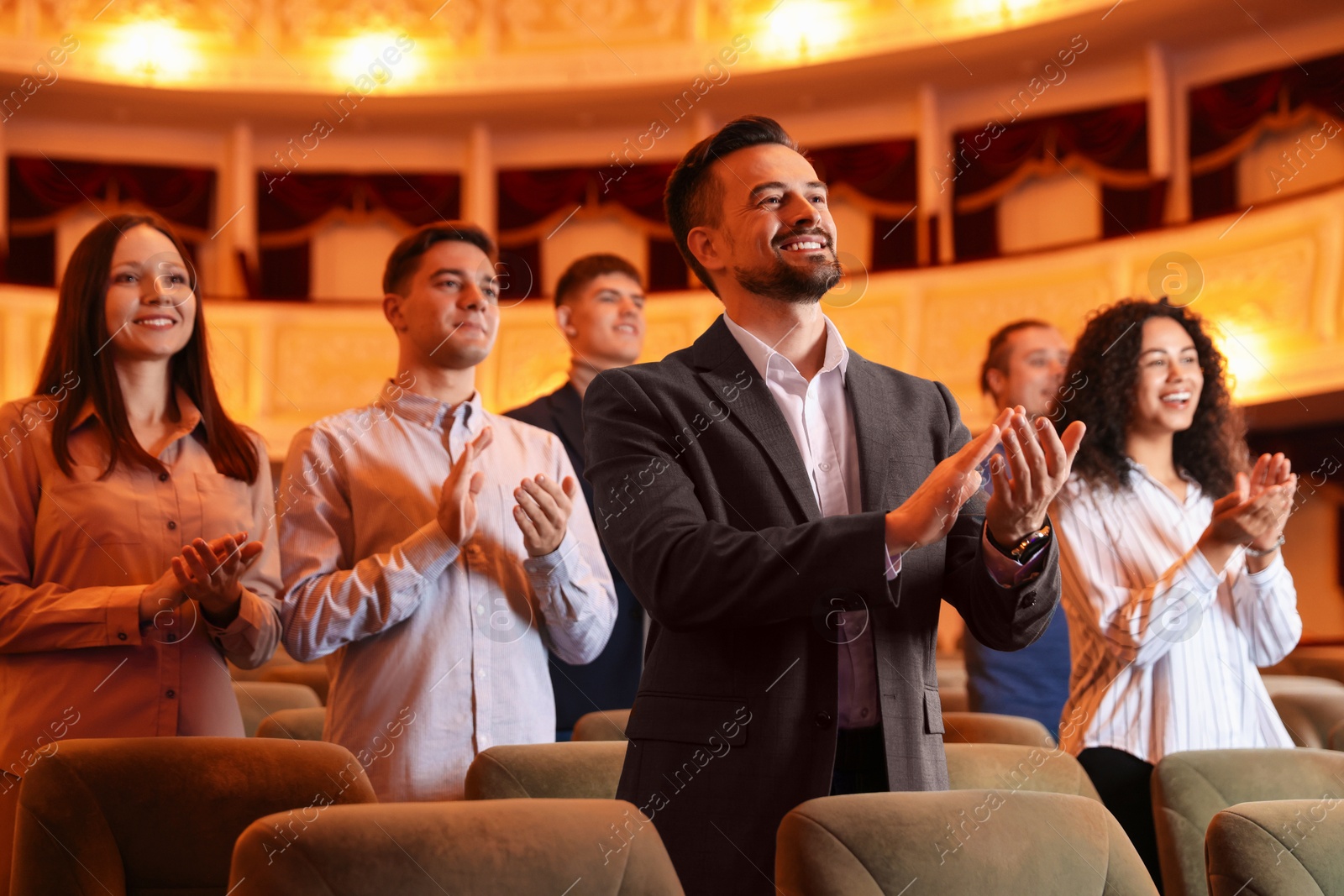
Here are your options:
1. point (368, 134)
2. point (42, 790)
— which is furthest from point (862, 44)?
point (42, 790)

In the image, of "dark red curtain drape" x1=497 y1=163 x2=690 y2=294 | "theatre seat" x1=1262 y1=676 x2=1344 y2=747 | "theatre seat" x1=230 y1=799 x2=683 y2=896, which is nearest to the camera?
"theatre seat" x1=230 y1=799 x2=683 y2=896

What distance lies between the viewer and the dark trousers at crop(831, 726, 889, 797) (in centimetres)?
159

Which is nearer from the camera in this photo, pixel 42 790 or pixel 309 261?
pixel 42 790

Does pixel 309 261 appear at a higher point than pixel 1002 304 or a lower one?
higher

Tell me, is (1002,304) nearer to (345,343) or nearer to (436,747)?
(345,343)

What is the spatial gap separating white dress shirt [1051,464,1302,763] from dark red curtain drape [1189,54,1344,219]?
21.4 feet

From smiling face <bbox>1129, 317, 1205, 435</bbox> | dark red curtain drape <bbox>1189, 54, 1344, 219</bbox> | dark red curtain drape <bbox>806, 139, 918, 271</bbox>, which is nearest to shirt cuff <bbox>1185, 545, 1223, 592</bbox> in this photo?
smiling face <bbox>1129, 317, 1205, 435</bbox>

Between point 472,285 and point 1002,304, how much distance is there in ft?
22.4

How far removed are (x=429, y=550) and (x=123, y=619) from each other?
1.70 ft

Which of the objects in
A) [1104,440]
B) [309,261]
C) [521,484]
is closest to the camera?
[521,484]

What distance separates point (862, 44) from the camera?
9594 millimetres

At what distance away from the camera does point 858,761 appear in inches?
63.1

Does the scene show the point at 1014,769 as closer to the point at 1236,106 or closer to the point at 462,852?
the point at 462,852

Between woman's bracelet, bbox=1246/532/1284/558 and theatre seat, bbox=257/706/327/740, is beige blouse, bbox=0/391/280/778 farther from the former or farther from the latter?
woman's bracelet, bbox=1246/532/1284/558
